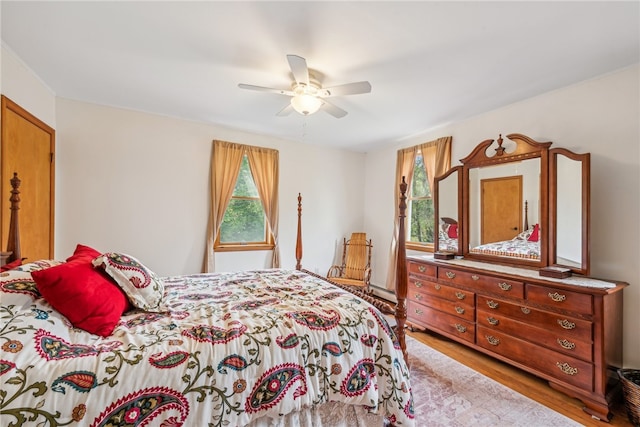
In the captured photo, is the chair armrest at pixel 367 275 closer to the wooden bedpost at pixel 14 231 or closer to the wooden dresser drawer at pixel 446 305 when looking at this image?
the wooden dresser drawer at pixel 446 305

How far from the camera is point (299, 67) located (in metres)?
1.84

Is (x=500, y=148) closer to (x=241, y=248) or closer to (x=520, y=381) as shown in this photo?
(x=520, y=381)

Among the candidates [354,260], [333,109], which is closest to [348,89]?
[333,109]

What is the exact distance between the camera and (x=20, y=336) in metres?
1.05

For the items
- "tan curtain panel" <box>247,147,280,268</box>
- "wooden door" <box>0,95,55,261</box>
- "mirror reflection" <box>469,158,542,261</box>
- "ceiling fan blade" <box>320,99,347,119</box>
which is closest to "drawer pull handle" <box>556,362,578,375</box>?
"mirror reflection" <box>469,158,542,261</box>

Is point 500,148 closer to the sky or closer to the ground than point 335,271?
closer to the sky

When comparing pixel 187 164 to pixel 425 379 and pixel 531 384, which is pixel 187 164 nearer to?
pixel 425 379

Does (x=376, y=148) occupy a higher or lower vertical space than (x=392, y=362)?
higher

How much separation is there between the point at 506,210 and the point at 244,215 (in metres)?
3.23

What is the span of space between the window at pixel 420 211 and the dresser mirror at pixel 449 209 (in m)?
0.40

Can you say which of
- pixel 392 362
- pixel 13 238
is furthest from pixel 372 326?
pixel 13 238

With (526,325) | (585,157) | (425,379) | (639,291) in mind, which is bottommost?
(425,379)

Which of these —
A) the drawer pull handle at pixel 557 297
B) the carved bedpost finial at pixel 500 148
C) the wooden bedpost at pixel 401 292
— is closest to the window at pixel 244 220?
the wooden bedpost at pixel 401 292

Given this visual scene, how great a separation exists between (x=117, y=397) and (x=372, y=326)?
48.0 inches
